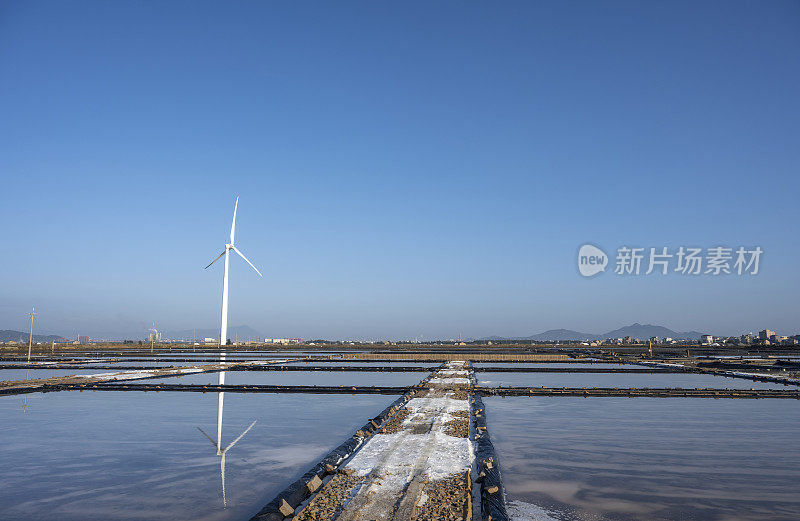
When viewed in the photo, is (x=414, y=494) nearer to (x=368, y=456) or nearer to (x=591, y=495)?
(x=368, y=456)

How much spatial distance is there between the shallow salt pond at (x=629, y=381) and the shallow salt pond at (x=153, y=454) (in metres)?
14.5

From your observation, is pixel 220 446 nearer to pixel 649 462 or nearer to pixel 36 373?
pixel 649 462

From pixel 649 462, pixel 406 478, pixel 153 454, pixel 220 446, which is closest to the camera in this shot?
pixel 406 478

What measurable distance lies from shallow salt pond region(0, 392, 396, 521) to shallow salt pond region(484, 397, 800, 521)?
6.31 metres

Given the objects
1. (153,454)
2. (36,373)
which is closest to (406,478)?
(153,454)

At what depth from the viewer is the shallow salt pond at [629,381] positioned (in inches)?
1293

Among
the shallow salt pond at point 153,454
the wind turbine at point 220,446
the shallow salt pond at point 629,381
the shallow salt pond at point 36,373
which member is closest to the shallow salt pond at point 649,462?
the shallow salt pond at point 153,454

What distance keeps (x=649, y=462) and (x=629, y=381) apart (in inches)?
1021

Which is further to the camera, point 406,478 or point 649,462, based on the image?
point 649,462

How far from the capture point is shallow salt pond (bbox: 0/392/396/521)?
1011cm

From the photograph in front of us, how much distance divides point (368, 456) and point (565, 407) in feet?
46.3

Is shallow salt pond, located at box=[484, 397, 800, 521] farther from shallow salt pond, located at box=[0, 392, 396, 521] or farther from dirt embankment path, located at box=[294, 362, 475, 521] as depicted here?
shallow salt pond, located at box=[0, 392, 396, 521]

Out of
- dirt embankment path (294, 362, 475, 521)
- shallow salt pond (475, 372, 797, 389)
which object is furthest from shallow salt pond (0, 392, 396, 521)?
shallow salt pond (475, 372, 797, 389)

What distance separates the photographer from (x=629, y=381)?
36.4m
